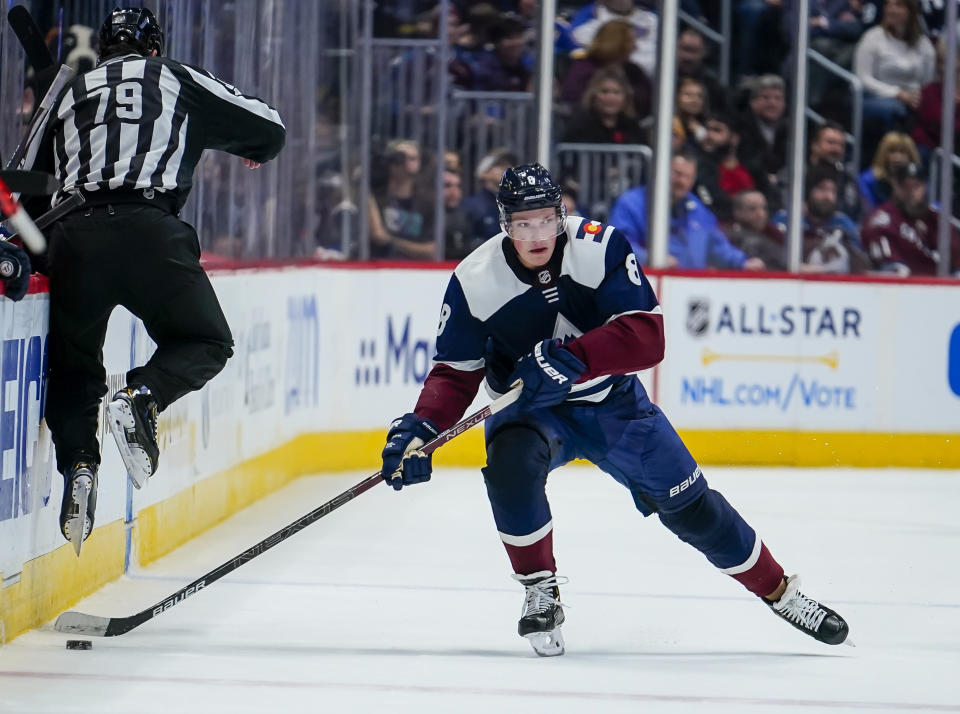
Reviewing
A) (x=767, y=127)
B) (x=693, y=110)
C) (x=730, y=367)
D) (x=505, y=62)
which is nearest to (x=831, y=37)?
(x=767, y=127)

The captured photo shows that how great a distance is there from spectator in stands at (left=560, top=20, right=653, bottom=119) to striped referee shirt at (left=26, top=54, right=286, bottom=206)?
527cm

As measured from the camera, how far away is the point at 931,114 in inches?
383

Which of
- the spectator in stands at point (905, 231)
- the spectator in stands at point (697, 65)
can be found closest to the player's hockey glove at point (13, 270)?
the spectator in stands at point (697, 65)

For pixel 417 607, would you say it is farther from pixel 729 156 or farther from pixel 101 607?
pixel 729 156

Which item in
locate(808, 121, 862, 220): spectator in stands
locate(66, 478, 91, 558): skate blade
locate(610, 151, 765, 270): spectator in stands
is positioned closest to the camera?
locate(66, 478, 91, 558): skate blade

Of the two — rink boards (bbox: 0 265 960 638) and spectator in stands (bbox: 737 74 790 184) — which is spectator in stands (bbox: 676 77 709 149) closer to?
spectator in stands (bbox: 737 74 790 184)

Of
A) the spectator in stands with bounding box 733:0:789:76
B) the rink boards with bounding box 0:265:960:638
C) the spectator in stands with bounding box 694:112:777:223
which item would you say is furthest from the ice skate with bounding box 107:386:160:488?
the spectator in stands with bounding box 733:0:789:76

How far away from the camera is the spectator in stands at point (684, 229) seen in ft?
29.0

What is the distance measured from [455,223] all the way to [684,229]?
46.8 inches

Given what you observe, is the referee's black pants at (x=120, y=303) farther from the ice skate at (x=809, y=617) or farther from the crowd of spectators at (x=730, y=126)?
the crowd of spectators at (x=730, y=126)

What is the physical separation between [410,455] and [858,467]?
4.93 m

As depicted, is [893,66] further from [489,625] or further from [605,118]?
[489,625]

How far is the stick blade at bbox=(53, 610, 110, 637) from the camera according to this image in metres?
4.00

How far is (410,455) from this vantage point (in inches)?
153
